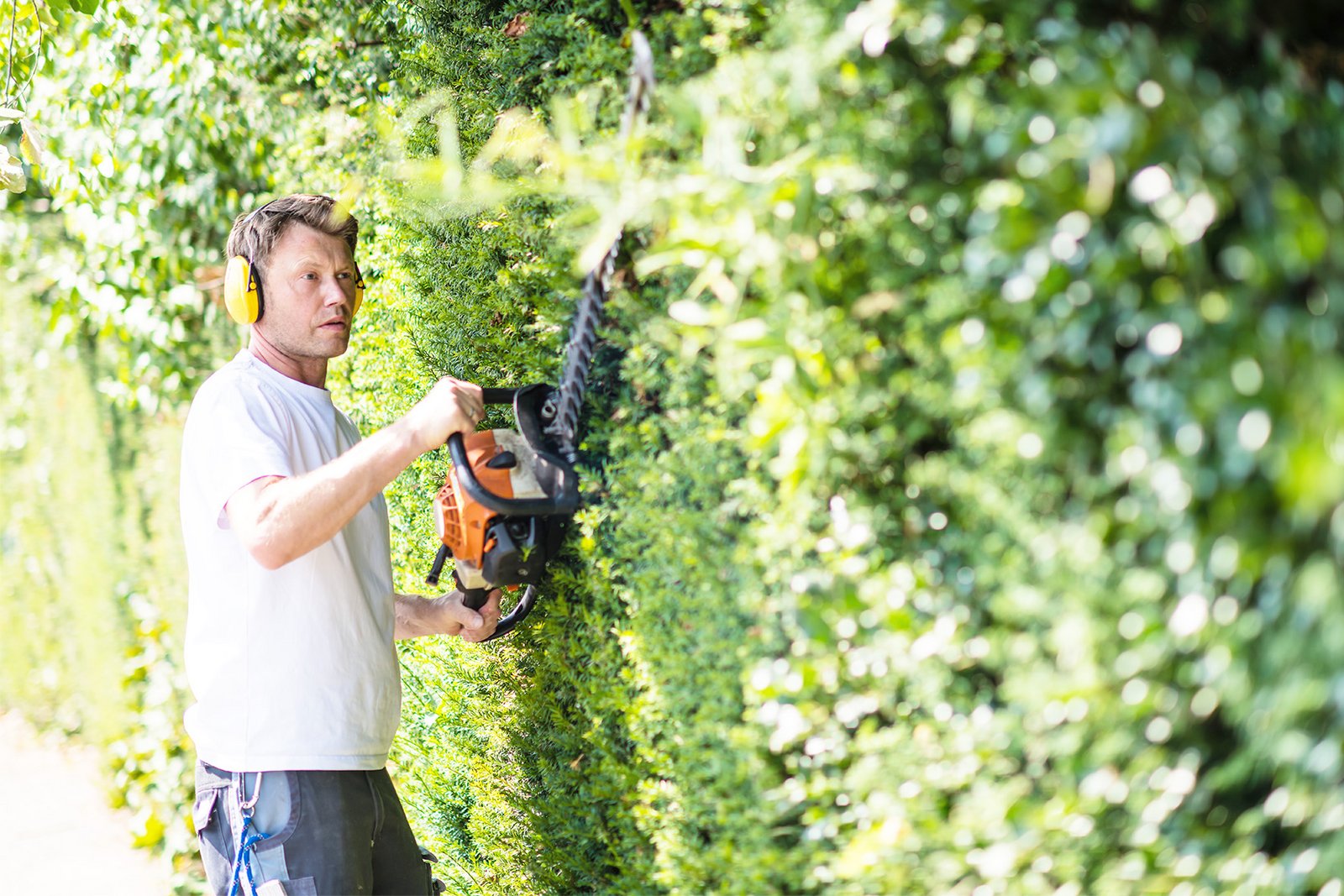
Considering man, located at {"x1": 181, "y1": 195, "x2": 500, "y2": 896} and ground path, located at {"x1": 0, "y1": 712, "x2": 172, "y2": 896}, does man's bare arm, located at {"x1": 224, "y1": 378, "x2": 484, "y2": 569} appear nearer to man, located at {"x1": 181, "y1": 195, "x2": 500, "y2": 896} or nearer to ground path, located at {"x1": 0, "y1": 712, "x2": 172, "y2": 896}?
man, located at {"x1": 181, "y1": 195, "x2": 500, "y2": 896}

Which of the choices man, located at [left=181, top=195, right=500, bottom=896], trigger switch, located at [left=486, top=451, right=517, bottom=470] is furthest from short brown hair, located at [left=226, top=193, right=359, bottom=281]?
trigger switch, located at [left=486, top=451, right=517, bottom=470]

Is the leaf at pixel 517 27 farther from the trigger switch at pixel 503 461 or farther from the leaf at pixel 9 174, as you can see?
the leaf at pixel 9 174

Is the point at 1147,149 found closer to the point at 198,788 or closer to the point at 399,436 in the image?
the point at 399,436

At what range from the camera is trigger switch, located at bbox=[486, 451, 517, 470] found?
2.10m

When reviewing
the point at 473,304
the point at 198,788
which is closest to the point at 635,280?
the point at 473,304

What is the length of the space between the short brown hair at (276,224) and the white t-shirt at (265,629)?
0.31 m

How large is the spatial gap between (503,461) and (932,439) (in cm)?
93

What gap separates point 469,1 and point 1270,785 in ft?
7.45

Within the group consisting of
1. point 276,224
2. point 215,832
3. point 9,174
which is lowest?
point 215,832

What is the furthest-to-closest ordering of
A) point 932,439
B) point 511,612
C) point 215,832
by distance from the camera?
point 511,612, point 215,832, point 932,439

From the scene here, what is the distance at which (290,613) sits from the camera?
2266 millimetres

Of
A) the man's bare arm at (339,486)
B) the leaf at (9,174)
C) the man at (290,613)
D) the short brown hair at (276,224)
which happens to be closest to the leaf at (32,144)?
the leaf at (9,174)

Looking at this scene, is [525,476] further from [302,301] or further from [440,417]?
[302,301]

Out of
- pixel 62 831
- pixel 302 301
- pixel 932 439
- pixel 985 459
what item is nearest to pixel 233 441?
pixel 302 301
